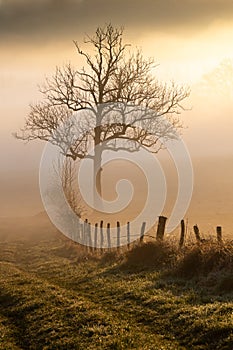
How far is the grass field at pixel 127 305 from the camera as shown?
15305 mm

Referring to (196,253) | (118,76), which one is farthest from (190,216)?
(196,253)

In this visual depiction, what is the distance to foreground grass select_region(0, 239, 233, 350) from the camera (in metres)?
15.2

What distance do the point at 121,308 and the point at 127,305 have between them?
50 cm

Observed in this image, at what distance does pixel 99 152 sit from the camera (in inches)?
2309

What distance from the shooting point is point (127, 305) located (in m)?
19.9

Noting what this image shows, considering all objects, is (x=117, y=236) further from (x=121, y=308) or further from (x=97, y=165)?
(x=97, y=165)

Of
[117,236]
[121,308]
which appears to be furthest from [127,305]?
[117,236]

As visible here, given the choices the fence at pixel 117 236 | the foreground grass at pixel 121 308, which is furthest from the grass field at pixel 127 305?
the fence at pixel 117 236

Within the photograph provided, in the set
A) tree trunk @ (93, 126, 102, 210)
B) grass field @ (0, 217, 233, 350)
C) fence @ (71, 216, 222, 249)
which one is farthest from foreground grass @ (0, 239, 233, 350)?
tree trunk @ (93, 126, 102, 210)

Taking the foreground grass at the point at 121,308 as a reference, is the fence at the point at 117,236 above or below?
above

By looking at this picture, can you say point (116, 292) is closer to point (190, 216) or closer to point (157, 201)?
point (190, 216)

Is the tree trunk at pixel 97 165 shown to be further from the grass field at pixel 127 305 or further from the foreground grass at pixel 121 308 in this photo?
the foreground grass at pixel 121 308

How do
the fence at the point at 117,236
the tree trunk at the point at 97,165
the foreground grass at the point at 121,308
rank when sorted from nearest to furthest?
1. the foreground grass at the point at 121,308
2. the fence at the point at 117,236
3. the tree trunk at the point at 97,165

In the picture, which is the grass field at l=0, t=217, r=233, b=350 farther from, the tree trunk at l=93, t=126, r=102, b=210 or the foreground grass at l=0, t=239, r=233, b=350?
the tree trunk at l=93, t=126, r=102, b=210
